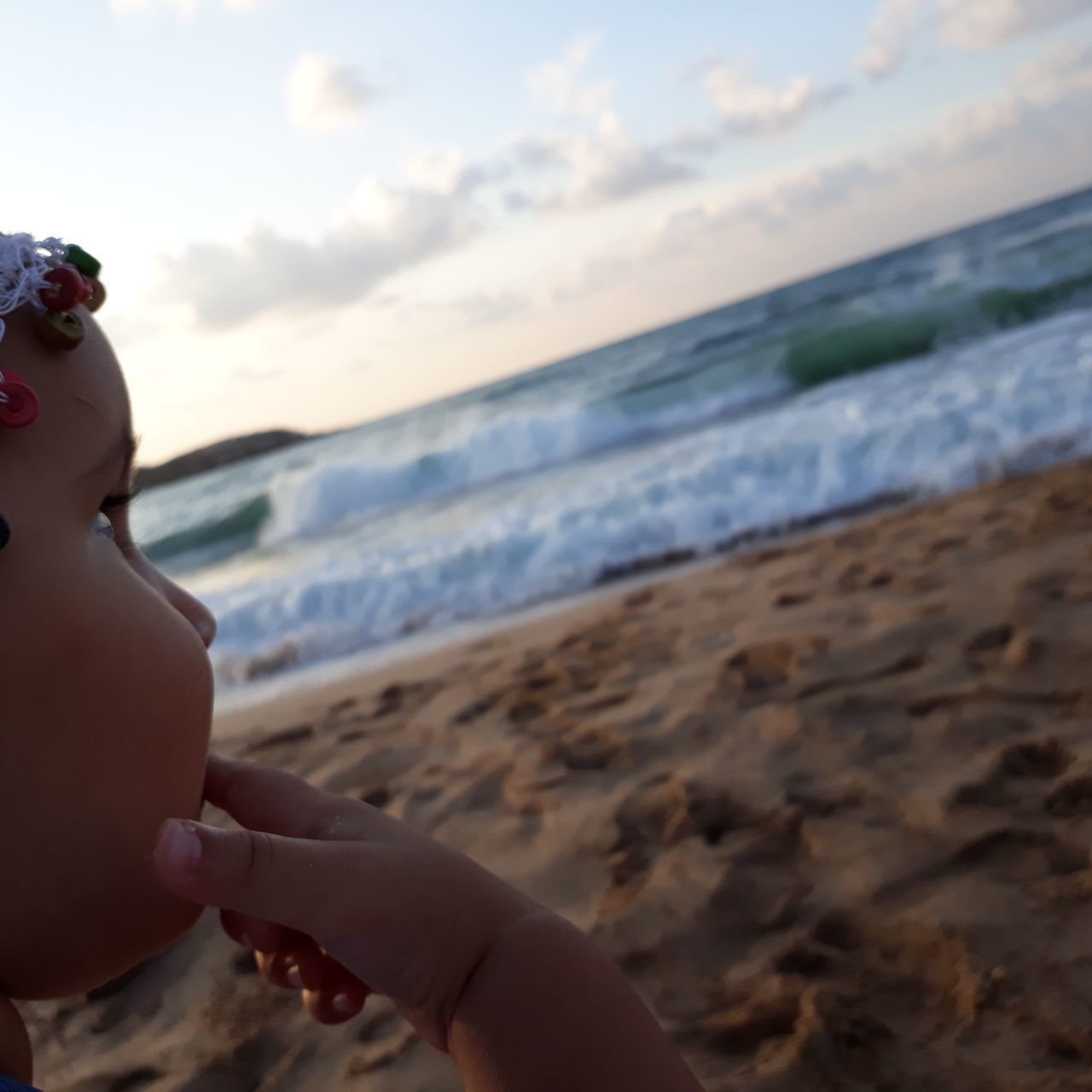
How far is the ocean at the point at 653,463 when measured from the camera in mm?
5113

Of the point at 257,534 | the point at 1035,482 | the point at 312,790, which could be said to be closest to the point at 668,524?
the point at 1035,482

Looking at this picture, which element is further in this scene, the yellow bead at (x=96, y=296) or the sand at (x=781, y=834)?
the sand at (x=781, y=834)

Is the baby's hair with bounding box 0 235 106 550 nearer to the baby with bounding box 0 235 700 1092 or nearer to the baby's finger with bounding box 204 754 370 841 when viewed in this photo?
the baby with bounding box 0 235 700 1092

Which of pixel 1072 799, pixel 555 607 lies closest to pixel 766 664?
pixel 1072 799

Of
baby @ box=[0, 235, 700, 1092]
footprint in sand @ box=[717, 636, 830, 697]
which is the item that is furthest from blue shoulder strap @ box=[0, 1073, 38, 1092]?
footprint in sand @ box=[717, 636, 830, 697]

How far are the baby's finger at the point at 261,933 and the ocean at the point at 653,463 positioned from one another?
145 inches

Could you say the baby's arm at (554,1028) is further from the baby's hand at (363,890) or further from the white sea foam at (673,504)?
the white sea foam at (673,504)

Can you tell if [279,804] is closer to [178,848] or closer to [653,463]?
[178,848]

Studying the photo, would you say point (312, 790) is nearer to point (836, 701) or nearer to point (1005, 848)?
point (1005, 848)

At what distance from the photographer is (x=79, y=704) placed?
867mm

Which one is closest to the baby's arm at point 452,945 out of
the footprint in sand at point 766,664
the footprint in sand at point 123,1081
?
the footprint in sand at point 123,1081

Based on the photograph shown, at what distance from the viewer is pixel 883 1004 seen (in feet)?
5.10

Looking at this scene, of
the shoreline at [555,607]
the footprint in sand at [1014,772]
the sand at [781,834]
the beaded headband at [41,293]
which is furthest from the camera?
the shoreline at [555,607]

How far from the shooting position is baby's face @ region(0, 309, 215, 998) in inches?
33.3
